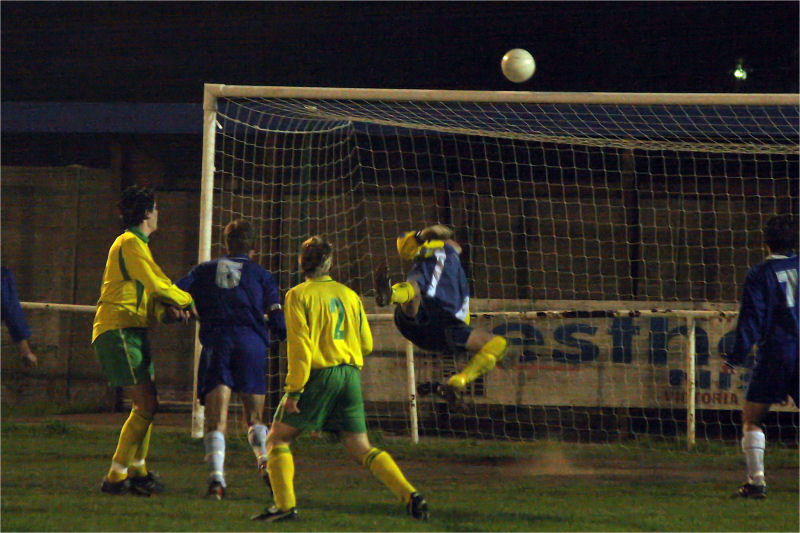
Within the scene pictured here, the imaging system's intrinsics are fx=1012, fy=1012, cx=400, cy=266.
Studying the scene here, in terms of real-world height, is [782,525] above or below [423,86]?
below

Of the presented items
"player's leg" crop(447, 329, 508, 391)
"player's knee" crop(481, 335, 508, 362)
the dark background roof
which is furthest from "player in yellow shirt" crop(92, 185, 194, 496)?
the dark background roof

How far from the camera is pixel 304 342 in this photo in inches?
215

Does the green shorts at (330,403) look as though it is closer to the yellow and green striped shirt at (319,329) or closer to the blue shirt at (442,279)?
the yellow and green striped shirt at (319,329)

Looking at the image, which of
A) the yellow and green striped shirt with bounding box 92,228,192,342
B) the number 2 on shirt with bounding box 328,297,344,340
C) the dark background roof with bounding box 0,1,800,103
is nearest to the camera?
the number 2 on shirt with bounding box 328,297,344,340

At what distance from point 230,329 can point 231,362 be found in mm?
208

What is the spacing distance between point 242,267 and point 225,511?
154 cm

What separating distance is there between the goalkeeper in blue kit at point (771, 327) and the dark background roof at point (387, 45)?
601cm

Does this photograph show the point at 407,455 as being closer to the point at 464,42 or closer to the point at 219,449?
the point at 219,449

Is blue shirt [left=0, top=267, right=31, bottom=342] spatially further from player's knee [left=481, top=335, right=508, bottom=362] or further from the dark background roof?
the dark background roof

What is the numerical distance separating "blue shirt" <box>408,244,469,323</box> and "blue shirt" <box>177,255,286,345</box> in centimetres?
98

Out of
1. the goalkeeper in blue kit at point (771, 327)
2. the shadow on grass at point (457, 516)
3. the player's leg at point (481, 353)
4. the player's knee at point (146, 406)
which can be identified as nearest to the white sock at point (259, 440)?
the shadow on grass at point (457, 516)

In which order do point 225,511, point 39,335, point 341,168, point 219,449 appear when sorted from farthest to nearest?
point 39,335 < point 341,168 < point 219,449 < point 225,511


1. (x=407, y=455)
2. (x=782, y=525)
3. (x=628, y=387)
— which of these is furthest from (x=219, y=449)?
(x=628, y=387)

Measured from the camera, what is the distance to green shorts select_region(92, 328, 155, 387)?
6.30 m
